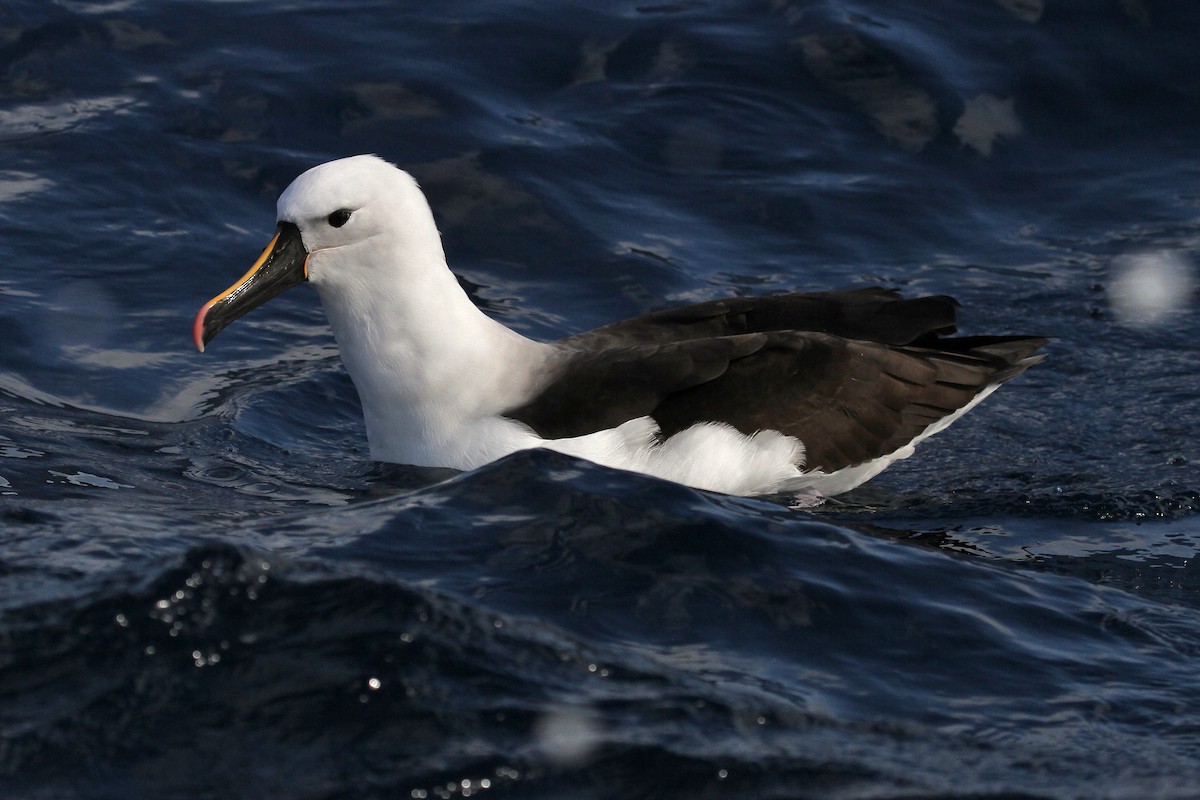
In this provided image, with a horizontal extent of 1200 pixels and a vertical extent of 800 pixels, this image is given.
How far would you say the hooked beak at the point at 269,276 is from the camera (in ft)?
23.5

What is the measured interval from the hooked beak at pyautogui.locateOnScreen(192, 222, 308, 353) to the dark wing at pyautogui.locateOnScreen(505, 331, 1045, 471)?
1.18 metres

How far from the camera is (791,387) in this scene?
726 centimetres

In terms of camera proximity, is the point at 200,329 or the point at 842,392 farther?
the point at 842,392

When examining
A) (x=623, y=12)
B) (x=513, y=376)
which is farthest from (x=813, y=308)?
(x=623, y=12)

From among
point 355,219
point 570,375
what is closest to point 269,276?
point 355,219

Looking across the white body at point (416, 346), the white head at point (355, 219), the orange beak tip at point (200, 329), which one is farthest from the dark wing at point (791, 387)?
the orange beak tip at point (200, 329)

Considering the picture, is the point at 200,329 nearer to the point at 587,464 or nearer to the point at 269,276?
the point at 269,276

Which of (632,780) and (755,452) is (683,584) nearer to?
(632,780)

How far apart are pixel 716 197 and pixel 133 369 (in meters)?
4.24

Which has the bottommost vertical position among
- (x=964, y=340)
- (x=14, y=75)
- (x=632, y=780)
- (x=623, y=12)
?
(x=632, y=780)

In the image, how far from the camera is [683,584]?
5.27 m

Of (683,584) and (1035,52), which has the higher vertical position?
(1035,52)

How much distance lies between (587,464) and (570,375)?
890mm

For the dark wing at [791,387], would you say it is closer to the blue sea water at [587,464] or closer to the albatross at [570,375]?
the albatross at [570,375]
